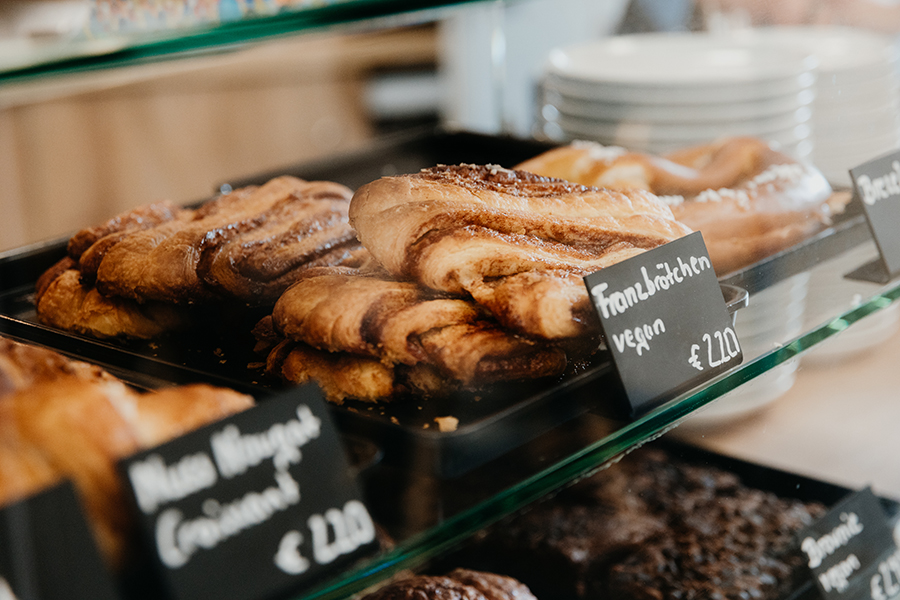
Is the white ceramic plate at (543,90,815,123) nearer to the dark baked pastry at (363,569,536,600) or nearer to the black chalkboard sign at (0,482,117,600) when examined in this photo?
the dark baked pastry at (363,569,536,600)

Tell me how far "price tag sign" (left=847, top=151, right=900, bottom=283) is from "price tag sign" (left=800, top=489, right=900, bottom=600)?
14.0 inches

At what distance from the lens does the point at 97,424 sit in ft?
1.63

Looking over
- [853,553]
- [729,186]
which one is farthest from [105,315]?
[853,553]

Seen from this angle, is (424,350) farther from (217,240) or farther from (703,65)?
(703,65)

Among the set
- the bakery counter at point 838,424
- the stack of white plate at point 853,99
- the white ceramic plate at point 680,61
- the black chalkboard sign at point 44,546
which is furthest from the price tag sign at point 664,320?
the white ceramic plate at point 680,61

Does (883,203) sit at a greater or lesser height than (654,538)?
greater

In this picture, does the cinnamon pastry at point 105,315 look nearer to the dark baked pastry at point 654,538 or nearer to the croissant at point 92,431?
the croissant at point 92,431

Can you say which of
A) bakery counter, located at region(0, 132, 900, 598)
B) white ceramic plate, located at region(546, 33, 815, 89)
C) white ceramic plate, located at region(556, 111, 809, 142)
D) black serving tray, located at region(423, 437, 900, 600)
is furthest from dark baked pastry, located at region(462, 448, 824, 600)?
white ceramic plate, located at region(546, 33, 815, 89)

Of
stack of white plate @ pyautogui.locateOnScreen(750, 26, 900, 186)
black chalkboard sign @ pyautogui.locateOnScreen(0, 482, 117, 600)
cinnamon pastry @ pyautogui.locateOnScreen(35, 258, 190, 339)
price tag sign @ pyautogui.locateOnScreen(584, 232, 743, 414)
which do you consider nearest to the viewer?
black chalkboard sign @ pyautogui.locateOnScreen(0, 482, 117, 600)

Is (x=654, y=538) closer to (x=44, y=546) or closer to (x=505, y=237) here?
(x=505, y=237)

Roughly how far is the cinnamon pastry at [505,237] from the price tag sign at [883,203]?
0.29 meters

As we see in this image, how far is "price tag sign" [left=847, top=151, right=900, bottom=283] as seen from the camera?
98 cm

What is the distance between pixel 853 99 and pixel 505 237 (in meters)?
1.08

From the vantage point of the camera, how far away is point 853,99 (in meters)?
1.55
